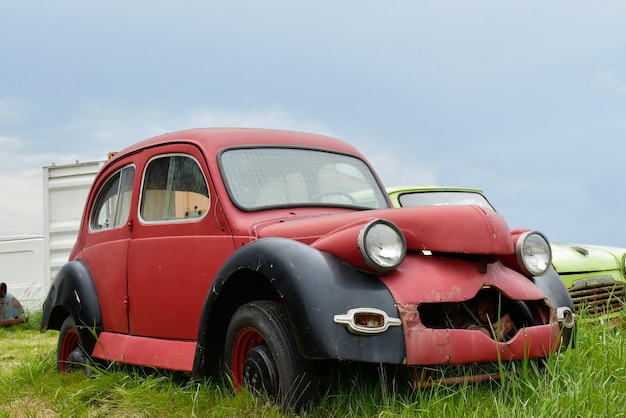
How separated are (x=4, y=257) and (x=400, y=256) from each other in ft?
34.9

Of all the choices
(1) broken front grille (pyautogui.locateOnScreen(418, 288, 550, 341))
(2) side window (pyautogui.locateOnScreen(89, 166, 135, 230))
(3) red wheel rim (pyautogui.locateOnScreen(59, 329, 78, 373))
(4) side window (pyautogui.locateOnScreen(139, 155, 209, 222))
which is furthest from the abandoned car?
(1) broken front grille (pyautogui.locateOnScreen(418, 288, 550, 341))

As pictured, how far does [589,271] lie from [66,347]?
14.7 ft

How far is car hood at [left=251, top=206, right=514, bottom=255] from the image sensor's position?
3.77 metres

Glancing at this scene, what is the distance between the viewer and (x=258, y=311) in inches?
147

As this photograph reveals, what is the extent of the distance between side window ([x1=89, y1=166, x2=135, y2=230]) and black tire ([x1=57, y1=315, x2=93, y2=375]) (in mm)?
791

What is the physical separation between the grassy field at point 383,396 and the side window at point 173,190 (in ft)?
3.33

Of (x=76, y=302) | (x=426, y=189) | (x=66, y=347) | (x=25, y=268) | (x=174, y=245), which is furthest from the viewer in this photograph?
(x=25, y=268)

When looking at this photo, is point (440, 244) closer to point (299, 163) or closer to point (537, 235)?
point (537, 235)

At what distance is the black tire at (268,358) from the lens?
353 cm

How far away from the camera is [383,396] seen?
354 centimetres

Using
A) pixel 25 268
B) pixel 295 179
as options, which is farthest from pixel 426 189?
pixel 25 268

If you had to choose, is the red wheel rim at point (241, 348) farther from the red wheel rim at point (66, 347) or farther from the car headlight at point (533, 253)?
the red wheel rim at point (66, 347)

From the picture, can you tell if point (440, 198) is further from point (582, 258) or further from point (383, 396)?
point (383, 396)

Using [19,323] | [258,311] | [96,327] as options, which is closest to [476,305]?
[258,311]
